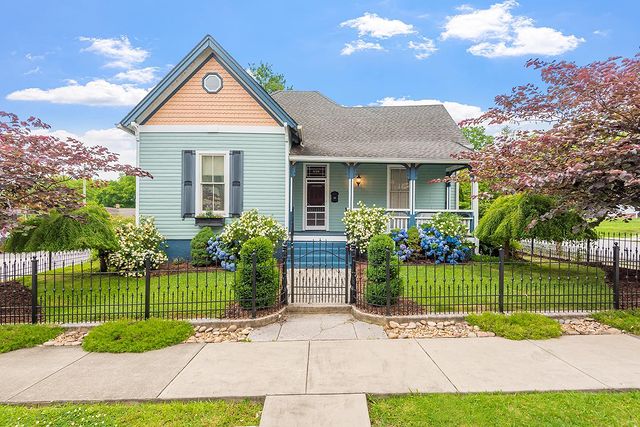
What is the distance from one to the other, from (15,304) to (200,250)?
456 cm

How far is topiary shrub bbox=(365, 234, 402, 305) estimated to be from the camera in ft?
20.6

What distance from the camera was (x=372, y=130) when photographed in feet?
48.1

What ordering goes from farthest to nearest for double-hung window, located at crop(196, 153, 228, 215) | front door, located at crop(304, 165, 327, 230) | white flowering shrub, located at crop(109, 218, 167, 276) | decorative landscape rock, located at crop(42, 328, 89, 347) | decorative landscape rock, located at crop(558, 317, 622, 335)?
front door, located at crop(304, 165, 327, 230)
double-hung window, located at crop(196, 153, 228, 215)
white flowering shrub, located at crop(109, 218, 167, 276)
decorative landscape rock, located at crop(558, 317, 622, 335)
decorative landscape rock, located at crop(42, 328, 89, 347)

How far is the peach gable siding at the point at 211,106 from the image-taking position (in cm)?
1106

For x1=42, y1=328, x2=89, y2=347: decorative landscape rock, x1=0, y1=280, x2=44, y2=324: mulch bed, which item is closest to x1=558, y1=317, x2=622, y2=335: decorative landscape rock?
x1=42, y1=328, x2=89, y2=347: decorative landscape rock

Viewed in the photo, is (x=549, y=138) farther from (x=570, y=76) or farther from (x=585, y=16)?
(x=585, y=16)

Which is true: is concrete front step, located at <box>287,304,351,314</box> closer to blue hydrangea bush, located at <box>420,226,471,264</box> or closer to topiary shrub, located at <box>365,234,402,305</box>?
topiary shrub, located at <box>365,234,402,305</box>

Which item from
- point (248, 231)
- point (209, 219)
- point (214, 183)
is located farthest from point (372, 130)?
point (209, 219)

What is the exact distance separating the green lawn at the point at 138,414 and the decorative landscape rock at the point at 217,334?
A: 1.87 metres

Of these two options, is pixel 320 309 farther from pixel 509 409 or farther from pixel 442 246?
pixel 442 246

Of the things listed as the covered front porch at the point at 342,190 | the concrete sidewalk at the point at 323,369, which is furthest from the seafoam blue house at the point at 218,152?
the concrete sidewalk at the point at 323,369

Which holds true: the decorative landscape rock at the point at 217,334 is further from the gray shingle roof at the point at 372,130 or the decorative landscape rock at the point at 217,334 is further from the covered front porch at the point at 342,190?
the covered front porch at the point at 342,190

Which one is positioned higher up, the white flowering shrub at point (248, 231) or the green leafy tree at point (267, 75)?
the green leafy tree at point (267, 75)

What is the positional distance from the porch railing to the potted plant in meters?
5.85
